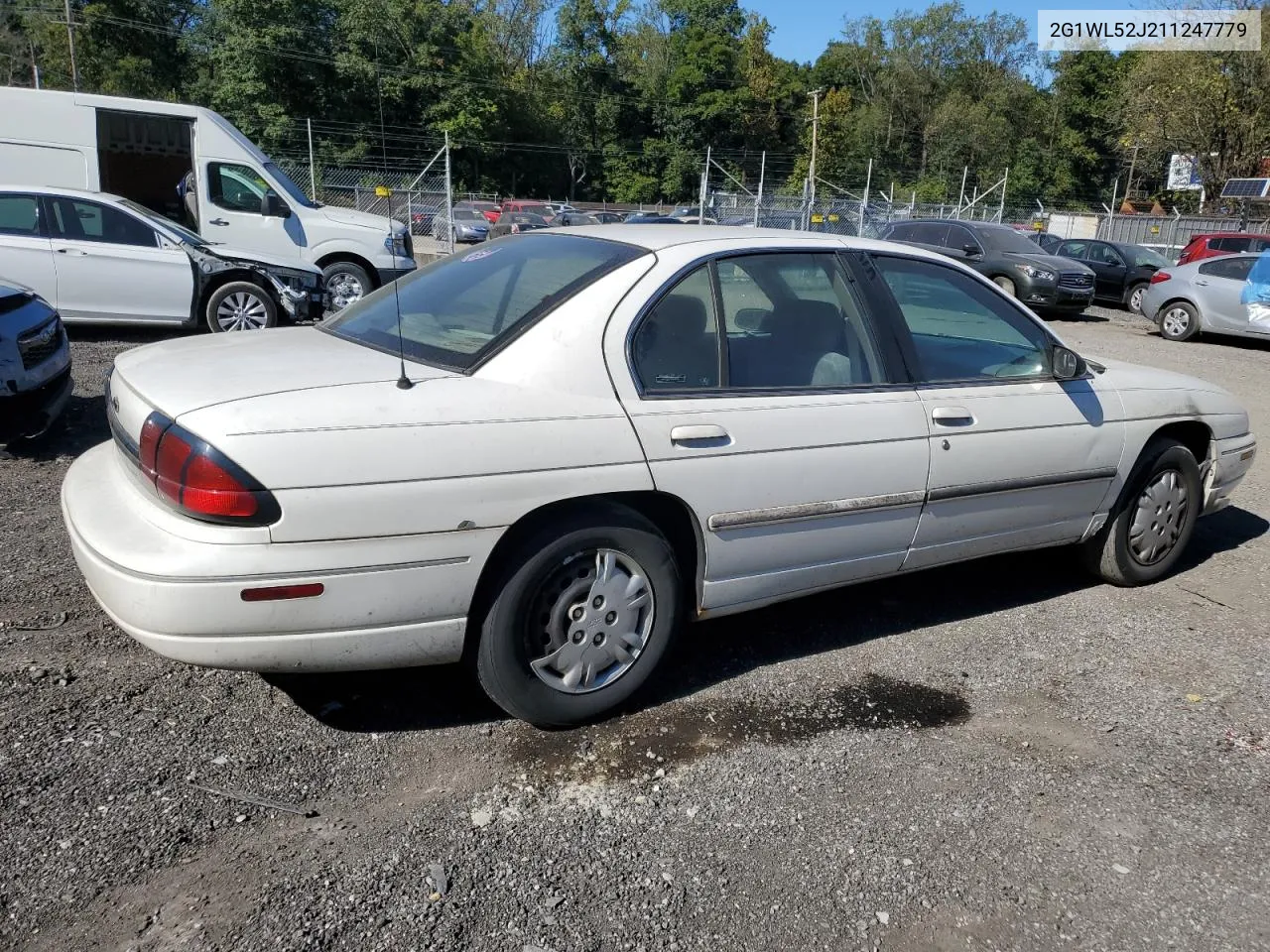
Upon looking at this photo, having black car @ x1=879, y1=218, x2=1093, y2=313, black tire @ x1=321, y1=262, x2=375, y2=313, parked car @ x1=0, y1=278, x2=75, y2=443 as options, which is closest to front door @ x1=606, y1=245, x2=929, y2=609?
parked car @ x1=0, y1=278, x2=75, y2=443

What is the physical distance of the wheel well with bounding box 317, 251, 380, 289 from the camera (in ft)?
40.9

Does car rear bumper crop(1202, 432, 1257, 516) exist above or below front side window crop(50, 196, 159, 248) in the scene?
below

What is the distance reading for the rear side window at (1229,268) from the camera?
15.2m

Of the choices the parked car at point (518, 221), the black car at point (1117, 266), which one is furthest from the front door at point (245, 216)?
the black car at point (1117, 266)

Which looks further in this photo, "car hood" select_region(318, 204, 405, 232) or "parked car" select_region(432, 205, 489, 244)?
"parked car" select_region(432, 205, 489, 244)

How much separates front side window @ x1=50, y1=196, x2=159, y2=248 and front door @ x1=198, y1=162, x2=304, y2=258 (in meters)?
2.86

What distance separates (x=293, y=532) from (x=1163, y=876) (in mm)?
2575

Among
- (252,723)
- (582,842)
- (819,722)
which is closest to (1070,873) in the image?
(819,722)

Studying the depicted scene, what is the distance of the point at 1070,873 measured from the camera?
2750 mm

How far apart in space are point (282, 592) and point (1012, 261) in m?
17.5

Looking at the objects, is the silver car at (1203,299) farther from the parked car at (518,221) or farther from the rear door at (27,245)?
the parked car at (518,221)

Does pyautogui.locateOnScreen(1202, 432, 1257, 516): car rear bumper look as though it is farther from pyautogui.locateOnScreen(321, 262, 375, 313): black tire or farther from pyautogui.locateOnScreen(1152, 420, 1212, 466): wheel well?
pyautogui.locateOnScreen(321, 262, 375, 313): black tire

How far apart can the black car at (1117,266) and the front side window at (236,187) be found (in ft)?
53.7

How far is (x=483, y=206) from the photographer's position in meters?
36.2
